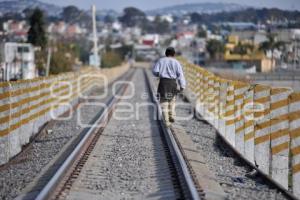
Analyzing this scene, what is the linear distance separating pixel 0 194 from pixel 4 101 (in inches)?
157

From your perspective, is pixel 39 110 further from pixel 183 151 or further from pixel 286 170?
pixel 286 170

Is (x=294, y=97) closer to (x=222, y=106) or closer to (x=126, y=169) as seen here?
(x=126, y=169)

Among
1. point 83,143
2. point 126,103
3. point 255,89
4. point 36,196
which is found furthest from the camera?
point 126,103

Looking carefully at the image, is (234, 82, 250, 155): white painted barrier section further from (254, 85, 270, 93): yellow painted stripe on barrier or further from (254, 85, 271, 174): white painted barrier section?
(254, 85, 271, 174): white painted barrier section

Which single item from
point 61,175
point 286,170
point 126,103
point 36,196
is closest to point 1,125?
point 61,175

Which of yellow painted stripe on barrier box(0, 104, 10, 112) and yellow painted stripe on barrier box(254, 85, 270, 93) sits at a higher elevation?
yellow painted stripe on barrier box(254, 85, 270, 93)

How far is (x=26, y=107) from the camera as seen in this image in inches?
656

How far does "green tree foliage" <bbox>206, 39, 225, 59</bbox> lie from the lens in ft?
331

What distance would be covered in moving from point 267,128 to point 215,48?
97.0 meters

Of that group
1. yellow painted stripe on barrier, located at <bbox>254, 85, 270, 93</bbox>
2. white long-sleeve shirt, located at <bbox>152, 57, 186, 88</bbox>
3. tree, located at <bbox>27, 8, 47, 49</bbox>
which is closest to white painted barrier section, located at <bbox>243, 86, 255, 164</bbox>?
yellow painted stripe on barrier, located at <bbox>254, 85, 270, 93</bbox>

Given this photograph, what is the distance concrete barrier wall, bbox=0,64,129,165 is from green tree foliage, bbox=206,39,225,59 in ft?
241

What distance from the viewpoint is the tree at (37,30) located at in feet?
192

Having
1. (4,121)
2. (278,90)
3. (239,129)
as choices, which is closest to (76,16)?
(239,129)

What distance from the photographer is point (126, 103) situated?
30.8 m
